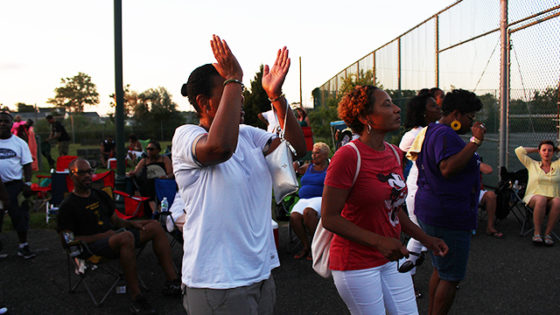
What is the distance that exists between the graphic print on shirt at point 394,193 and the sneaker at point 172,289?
9.48 ft

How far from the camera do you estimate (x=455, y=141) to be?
2.99 metres

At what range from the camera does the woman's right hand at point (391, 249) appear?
6.93 feet

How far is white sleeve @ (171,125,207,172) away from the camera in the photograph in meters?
1.70

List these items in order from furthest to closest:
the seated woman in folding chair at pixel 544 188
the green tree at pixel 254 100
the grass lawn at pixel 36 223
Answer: the green tree at pixel 254 100, the grass lawn at pixel 36 223, the seated woman in folding chair at pixel 544 188

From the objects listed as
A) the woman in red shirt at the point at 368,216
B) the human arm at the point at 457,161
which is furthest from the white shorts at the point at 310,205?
the woman in red shirt at the point at 368,216

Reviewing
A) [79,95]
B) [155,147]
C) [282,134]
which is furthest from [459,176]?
[79,95]

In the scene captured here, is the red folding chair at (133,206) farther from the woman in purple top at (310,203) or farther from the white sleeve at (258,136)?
the white sleeve at (258,136)

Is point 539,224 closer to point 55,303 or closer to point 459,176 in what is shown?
point 459,176

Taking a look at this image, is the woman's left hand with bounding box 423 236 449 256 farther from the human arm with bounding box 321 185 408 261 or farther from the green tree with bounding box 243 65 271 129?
the green tree with bounding box 243 65 271 129

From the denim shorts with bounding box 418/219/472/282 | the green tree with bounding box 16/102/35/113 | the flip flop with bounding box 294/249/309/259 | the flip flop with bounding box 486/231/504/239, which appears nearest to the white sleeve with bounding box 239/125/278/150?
the denim shorts with bounding box 418/219/472/282

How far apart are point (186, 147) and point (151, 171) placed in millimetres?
6068

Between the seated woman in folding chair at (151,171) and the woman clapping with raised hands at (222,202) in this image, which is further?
the seated woman in folding chair at (151,171)

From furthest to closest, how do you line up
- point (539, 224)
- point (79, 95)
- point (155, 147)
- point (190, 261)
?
1. point (79, 95)
2. point (155, 147)
3. point (539, 224)
4. point (190, 261)

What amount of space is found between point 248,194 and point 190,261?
0.37 m
